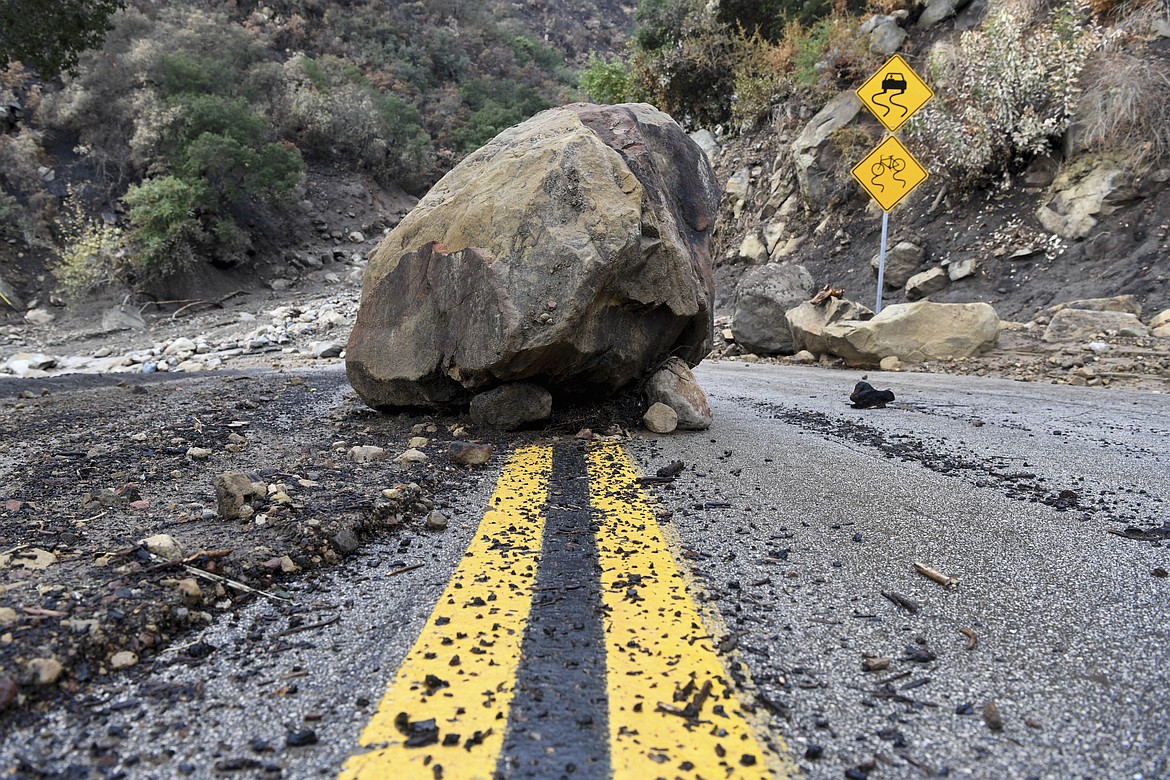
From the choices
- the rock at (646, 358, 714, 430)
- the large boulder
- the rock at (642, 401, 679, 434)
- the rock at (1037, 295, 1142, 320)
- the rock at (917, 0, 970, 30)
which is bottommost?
the rock at (642, 401, 679, 434)

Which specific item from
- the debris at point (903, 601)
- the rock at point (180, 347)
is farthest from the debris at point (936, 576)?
the rock at point (180, 347)

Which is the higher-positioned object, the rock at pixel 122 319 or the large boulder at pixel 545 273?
the large boulder at pixel 545 273

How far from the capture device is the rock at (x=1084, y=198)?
7.69 meters

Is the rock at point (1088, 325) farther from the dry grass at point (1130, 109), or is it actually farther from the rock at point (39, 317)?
the rock at point (39, 317)

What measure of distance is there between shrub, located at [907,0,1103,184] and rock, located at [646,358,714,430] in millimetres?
7464

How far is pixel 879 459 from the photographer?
287 cm

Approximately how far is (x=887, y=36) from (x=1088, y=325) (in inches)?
318

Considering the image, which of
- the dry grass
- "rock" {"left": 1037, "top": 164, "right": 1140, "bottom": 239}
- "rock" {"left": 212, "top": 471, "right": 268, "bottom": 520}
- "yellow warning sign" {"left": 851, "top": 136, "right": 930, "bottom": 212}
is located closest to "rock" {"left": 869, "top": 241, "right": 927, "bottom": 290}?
"yellow warning sign" {"left": 851, "top": 136, "right": 930, "bottom": 212}

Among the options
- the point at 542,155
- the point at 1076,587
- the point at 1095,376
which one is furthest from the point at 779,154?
the point at 1076,587

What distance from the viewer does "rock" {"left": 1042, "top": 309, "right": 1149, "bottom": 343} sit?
601 cm

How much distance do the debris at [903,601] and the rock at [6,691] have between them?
1686 millimetres

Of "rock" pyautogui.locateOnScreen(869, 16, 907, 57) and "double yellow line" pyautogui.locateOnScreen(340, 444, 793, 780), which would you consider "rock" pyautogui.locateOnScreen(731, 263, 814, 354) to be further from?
"double yellow line" pyautogui.locateOnScreen(340, 444, 793, 780)

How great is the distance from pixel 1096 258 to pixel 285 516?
8.83 m

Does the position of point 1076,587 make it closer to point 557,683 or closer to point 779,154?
point 557,683
